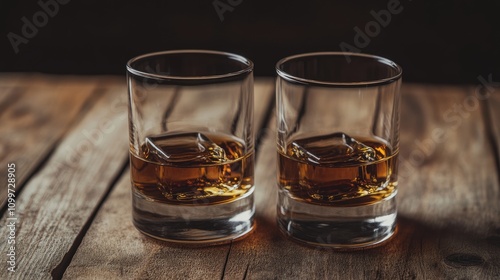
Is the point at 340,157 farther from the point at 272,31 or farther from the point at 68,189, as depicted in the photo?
the point at 272,31

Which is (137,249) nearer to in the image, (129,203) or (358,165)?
(129,203)

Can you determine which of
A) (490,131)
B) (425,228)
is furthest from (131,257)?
(490,131)

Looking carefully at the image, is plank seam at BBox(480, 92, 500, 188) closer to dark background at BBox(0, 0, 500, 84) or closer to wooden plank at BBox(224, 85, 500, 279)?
wooden plank at BBox(224, 85, 500, 279)

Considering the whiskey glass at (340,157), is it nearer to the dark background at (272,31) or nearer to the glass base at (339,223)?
the glass base at (339,223)

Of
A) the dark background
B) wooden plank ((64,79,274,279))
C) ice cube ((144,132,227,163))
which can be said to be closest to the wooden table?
wooden plank ((64,79,274,279))

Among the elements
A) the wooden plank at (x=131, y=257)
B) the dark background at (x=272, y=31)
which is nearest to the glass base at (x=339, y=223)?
the wooden plank at (x=131, y=257)

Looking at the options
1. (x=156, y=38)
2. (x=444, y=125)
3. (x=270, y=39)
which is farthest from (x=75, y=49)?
(x=444, y=125)
